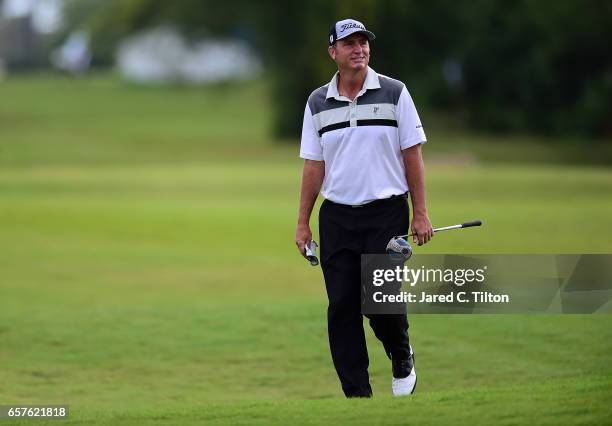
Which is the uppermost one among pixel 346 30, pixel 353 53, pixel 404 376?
pixel 346 30

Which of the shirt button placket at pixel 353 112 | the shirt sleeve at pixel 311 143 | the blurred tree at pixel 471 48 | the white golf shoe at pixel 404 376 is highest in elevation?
the shirt button placket at pixel 353 112

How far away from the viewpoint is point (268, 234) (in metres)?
23.0

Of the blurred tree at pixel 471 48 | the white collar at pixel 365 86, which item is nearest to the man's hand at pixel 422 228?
the white collar at pixel 365 86

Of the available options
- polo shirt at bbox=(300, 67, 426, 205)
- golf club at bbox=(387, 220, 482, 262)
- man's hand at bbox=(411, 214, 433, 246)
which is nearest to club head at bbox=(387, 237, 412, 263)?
golf club at bbox=(387, 220, 482, 262)

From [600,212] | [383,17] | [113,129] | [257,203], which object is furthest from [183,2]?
[600,212]

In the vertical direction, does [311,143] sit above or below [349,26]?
below

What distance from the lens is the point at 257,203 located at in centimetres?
2925

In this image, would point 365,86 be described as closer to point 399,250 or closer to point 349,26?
point 349,26

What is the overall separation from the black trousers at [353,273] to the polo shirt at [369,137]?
112 mm

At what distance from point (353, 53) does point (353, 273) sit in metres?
1.30

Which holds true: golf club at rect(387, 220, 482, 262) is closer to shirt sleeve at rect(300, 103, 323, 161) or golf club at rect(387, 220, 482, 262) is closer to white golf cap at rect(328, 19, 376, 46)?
shirt sleeve at rect(300, 103, 323, 161)

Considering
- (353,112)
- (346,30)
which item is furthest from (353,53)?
(353,112)

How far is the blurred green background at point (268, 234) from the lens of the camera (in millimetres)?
9711

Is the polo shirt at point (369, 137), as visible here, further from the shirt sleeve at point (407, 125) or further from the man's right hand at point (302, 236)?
the man's right hand at point (302, 236)
